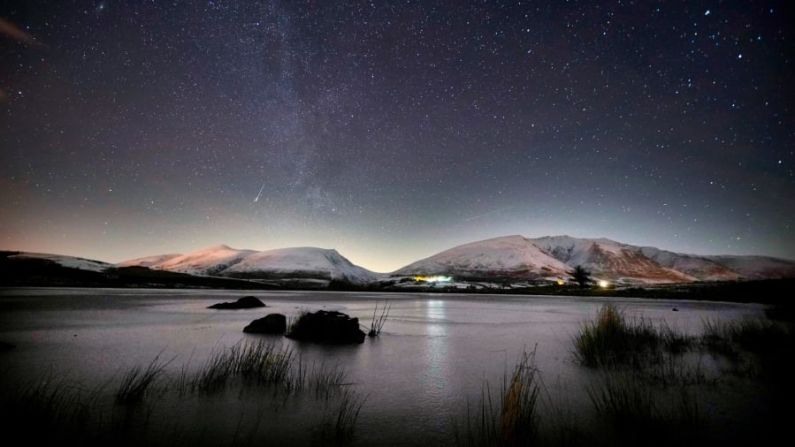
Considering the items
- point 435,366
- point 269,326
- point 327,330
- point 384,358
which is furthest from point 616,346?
point 269,326

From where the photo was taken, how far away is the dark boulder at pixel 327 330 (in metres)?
15.1

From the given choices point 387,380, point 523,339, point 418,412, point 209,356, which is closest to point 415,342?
point 523,339

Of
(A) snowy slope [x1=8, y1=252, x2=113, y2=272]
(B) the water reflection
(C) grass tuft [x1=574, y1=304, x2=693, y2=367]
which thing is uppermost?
(A) snowy slope [x1=8, y1=252, x2=113, y2=272]

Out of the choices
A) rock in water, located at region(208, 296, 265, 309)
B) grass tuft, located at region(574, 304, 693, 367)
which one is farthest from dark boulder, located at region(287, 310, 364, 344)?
rock in water, located at region(208, 296, 265, 309)

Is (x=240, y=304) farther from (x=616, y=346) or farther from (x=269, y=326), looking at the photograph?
(x=616, y=346)

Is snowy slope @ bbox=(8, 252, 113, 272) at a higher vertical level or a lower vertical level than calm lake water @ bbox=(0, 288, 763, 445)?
higher

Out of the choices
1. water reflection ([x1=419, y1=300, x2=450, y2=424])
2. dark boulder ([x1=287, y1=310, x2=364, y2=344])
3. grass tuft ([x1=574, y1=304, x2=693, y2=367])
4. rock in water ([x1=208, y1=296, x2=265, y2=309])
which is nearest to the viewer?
water reflection ([x1=419, y1=300, x2=450, y2=424])

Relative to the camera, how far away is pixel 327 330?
15.3 meters

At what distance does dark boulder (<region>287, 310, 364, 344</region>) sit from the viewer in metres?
15.1

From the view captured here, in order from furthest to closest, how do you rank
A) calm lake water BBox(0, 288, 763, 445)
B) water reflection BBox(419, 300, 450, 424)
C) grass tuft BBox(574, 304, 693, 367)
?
1. grass tuft BBox(574, 304, 693, 367)
2. water reflection BBox(419, 300, 450, 424)
3. calm lake water BBox(0, 288, 763, 445)

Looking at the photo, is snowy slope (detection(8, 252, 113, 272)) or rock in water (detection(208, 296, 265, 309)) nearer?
rock in water (detection(208, 296, 265, 309))

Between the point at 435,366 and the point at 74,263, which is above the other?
the point at 74,263

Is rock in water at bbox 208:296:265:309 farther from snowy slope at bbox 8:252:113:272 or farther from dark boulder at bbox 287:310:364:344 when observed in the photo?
snowy slope at bbox 8:252:113:272

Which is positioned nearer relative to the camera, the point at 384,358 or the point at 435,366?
the point at 435,366
